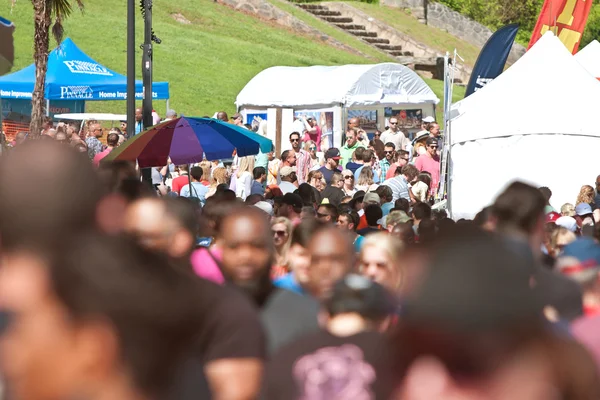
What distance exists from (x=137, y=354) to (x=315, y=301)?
2.84 meters

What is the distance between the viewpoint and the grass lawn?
168 feet

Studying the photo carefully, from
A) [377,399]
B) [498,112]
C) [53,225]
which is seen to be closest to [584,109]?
[498,112]

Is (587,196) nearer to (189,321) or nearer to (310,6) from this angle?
(189,321)

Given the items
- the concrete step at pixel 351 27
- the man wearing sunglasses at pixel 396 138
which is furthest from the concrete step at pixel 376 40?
the man wearing sunglasses at pixel 396 138

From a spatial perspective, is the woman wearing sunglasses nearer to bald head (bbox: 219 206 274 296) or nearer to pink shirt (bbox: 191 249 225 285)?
pink shirt (bbox: 191 249 225 285)

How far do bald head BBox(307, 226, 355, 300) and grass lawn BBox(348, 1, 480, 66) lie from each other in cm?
4582

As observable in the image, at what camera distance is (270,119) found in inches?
1030

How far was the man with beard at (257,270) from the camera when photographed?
4871mm

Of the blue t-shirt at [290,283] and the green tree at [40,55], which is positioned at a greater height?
the blue t-shirt at [290,283]

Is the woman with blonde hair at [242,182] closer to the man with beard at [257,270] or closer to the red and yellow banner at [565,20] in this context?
the red and yellow banner at [565,20]

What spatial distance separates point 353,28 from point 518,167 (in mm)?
35219

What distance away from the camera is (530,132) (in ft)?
53.6

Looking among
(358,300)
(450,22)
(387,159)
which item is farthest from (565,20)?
(450,22)

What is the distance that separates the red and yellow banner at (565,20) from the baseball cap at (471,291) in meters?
18.6
